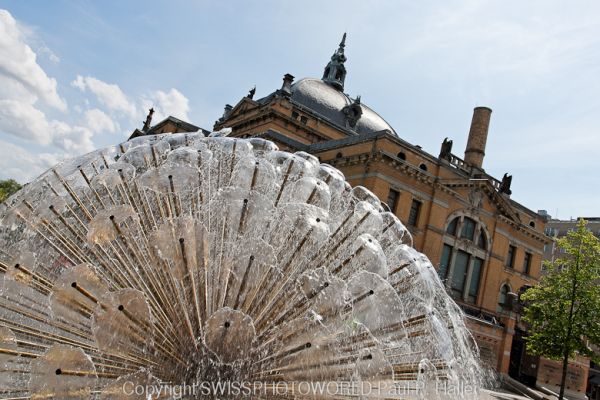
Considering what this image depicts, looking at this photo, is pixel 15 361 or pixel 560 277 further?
pixel 560 277

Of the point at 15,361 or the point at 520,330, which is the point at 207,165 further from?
the point at 520,330

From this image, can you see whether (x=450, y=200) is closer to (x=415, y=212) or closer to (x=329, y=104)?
(x=415, y=212)

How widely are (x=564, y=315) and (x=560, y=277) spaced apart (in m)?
1.84

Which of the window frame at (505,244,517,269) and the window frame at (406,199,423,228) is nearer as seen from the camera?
the window frame at (406,199,423,228)

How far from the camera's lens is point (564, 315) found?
23594 millimetres

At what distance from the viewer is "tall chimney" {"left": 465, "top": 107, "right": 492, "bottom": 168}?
39094 mm

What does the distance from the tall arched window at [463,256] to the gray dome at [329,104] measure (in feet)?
44.0

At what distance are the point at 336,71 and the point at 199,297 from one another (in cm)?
5237

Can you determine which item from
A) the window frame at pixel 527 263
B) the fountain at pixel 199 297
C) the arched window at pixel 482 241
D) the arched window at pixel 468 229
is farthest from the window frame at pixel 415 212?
the fountain at pixel 199 297

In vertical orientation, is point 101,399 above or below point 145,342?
below

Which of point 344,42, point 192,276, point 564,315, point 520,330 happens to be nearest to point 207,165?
point 192,276

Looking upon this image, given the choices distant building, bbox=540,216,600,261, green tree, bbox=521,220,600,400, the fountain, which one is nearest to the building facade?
green tree, bbox=521,220,600,400

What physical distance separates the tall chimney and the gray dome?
23.6 feet

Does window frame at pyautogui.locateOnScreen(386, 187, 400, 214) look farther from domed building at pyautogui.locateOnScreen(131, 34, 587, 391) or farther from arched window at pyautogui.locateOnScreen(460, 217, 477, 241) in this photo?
arched window at pyautogui.locateOnScreen(460, 217, 477, 241)
